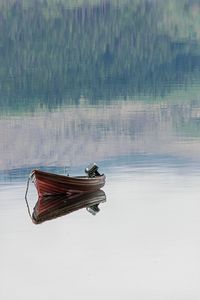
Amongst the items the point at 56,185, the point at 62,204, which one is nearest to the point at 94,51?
the point at 56,185

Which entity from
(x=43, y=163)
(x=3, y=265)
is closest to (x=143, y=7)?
(x=43, y=163)

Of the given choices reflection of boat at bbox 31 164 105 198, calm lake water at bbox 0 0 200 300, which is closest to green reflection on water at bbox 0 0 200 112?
calm lake water at bbox 0 0 200 300

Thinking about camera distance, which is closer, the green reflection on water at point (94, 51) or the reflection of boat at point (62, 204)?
the reflection of boat at point (62, 204)

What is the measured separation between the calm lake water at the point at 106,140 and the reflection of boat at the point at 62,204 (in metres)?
0.17

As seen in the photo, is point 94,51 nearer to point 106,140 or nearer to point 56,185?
point 106,140

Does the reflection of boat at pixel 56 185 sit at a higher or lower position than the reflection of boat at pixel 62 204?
higher

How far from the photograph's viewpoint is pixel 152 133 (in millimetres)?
21641

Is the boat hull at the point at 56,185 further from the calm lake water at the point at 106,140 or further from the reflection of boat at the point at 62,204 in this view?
the calm lake water at the point at 106,140

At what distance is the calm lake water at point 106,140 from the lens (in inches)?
444

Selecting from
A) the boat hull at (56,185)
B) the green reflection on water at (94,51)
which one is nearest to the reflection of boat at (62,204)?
the boat hull at (56,185)

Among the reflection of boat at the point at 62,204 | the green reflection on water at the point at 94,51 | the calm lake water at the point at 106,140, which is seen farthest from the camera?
the green reflection on water at the point at 94,51

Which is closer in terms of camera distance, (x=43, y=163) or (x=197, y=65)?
(x=43, y=163)

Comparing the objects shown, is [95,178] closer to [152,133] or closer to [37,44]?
[152,133]

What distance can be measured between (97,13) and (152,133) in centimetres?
1903
